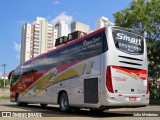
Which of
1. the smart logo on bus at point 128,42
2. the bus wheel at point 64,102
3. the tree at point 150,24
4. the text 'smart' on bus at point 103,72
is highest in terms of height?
the tree at point 150,24

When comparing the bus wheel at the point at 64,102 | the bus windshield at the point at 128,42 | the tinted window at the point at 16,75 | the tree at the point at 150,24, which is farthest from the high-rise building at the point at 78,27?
the bus windshield at the point at 128,42

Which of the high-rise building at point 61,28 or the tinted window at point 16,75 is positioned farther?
the high-rise building at point 61,28

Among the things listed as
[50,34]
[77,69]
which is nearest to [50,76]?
[77,69]

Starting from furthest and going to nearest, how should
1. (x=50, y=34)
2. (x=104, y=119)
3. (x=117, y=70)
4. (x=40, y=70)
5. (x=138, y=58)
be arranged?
(x=50, y=34), (x=40, y=70), (x=138, y=58), (x=117, y=70), (x=104, y=119)

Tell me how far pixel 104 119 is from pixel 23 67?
1260 centimetres

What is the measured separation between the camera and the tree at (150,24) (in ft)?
93.0

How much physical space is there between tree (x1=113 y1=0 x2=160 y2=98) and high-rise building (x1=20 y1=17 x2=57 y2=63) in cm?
6307

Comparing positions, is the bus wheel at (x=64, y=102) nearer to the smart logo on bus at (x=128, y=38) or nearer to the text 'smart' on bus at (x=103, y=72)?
the text 'smart' on bus at (x=103, y=72)

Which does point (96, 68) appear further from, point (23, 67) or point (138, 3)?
point (138, 3)

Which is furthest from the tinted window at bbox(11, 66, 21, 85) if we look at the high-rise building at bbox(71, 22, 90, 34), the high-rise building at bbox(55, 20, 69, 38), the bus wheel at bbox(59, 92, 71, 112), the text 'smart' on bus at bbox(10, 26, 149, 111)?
the high-rise building at bbox(55, 20, 69, 38)

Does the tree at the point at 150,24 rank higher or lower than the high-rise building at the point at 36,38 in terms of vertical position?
lower

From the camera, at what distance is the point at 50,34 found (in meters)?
98.4

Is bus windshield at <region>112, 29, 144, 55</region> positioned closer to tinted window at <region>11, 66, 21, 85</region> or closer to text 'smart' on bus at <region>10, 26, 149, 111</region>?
text 'smart' on bus at <region>10, 26, 149, 111</region>

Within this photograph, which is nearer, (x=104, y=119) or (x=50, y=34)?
(x=104, y=119)
